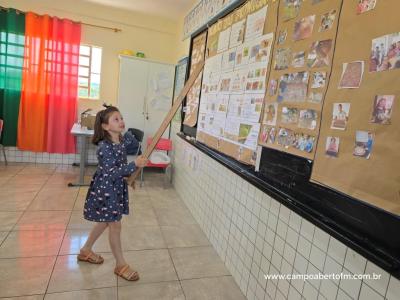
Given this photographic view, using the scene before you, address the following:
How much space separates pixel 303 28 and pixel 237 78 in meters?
0.74

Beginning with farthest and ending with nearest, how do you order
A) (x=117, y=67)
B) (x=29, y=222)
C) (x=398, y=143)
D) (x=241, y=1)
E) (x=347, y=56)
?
(x=117, y=67)
(x=29, y=222)
(x=241, y=1)
(x=347, y=56)
(x=398, y=143)

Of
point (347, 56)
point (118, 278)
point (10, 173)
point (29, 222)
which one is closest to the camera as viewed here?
point (347, 56)

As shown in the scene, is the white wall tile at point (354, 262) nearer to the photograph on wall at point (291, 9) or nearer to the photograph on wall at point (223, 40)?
the photograph on wall at point (291, 9)

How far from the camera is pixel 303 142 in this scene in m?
1.37

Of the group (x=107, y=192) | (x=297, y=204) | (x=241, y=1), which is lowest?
(x=107, y=192)

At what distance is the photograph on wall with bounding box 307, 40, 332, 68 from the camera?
126 centimetres

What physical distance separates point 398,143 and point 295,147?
1.74 ft

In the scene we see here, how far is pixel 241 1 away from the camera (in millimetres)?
2174

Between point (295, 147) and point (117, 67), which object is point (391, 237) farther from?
point (117, 67)

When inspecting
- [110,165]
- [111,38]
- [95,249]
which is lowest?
[95,249]

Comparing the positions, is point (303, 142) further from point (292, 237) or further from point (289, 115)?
point (292, 237)

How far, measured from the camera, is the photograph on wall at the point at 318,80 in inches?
50.1

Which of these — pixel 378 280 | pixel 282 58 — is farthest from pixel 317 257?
pixel 282 58

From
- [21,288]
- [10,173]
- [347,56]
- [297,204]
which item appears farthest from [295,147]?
[10,173]
